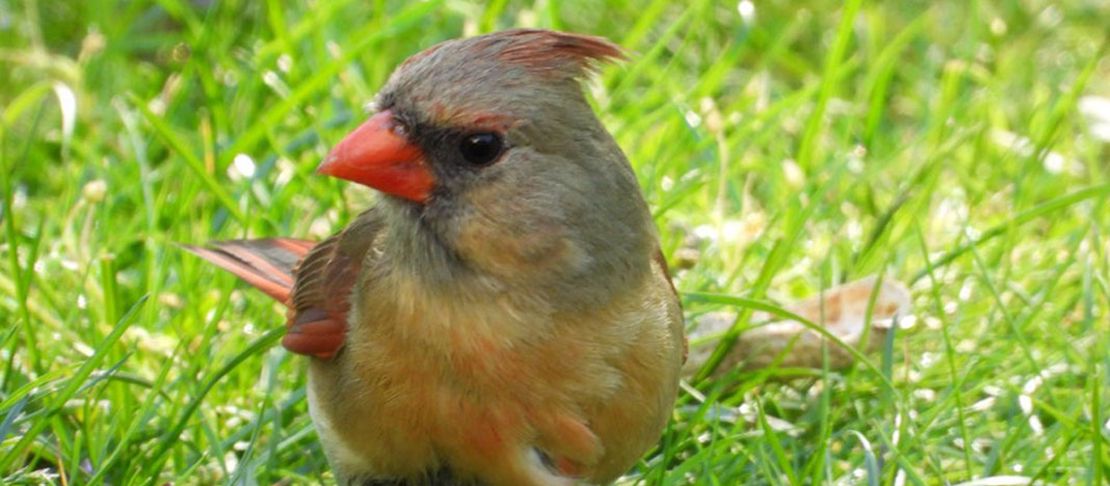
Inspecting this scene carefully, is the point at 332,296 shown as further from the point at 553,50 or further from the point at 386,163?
the point at 553,50

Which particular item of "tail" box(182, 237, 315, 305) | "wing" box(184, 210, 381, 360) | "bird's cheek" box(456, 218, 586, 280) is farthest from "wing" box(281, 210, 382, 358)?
"bird's cheek" box(456, 218, 586, 280)

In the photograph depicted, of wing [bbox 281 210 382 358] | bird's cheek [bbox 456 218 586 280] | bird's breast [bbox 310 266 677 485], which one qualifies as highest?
wing [bbox 281 210 382 358]

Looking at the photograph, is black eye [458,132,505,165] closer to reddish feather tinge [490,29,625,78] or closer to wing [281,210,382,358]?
reddish feather tinge [490,29,625,78]

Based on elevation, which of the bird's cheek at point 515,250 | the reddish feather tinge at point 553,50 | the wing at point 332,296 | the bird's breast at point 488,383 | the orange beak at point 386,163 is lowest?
the bird's breast at point 488,383

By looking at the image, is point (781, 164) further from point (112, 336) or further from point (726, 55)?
point (112, 336)

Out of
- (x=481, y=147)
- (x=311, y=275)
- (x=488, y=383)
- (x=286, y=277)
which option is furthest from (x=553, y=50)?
Result: (x=286, y=277)

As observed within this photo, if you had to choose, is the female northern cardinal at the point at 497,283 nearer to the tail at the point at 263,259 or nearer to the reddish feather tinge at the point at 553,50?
the reddish feather tinge at the point at 553,50

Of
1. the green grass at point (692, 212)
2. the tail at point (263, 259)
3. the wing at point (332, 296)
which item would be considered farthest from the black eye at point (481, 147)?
the tail at point (263, 259)

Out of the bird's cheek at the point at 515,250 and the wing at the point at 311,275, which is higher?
the wing at the point at 311,275
